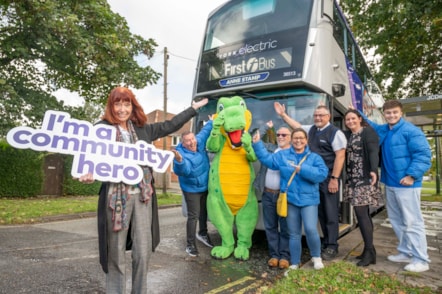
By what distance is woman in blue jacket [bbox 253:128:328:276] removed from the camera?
12.7ft

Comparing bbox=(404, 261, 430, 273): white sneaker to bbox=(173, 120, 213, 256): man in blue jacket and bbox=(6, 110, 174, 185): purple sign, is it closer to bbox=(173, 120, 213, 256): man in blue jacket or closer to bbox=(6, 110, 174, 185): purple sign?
bbox=(173, 120, 213, 256): man in blue jacket

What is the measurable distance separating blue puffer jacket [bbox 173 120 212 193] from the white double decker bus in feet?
2.70

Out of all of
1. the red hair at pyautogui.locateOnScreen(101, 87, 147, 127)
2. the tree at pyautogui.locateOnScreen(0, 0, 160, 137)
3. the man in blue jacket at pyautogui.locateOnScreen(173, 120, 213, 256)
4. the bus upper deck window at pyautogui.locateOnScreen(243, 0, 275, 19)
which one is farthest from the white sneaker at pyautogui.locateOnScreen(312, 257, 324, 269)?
the tree at pyautogui.locateOnScreen(0, 0, 160, 137)

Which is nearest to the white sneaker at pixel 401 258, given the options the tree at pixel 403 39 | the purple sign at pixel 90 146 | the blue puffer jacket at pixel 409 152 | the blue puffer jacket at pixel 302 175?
the blue puffer jacket at pixel 409 152

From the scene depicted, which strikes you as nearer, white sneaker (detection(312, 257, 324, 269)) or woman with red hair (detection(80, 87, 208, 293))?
woman with red hair (detection(80, 87, 208, 293))

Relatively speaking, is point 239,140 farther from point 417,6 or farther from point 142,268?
point 417,6

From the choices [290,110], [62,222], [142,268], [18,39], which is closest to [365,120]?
[290,110]

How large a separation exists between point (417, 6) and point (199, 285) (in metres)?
7.32

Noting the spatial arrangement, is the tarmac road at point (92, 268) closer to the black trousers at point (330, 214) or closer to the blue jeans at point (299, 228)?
the blue jeans at point (299, 228)

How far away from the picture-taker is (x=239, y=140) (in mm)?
4461

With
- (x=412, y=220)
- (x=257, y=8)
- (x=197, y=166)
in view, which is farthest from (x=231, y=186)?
(x=257, y=8)

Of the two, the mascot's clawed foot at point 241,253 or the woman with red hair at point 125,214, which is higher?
the woman with red hair at point 125,214

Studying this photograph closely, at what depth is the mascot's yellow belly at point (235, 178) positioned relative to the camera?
179 inches

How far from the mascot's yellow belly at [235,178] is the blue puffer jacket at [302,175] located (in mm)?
604
